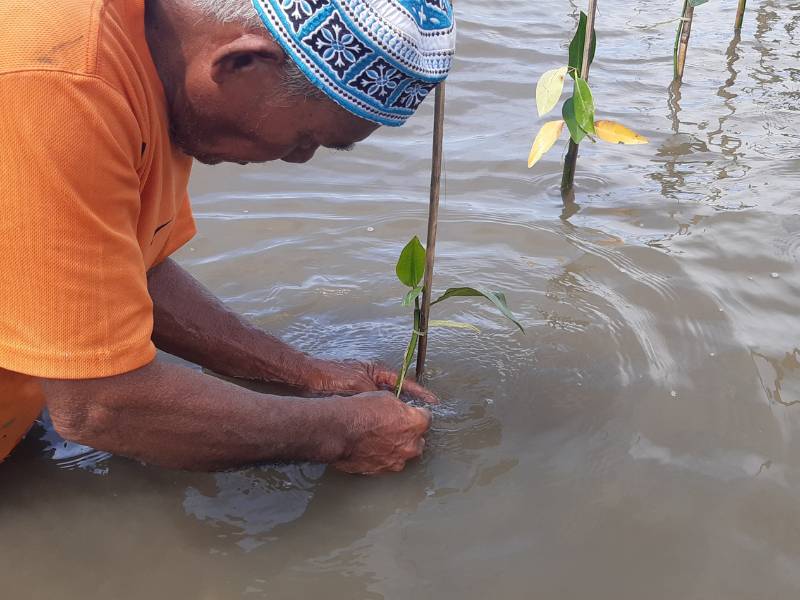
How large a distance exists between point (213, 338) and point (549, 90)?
4.30 feet

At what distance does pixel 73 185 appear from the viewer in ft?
4.33

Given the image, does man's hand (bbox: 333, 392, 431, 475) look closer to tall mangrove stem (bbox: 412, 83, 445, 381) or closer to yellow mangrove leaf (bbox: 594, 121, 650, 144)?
tall mangrove stem (bbox: 412, 83, 445, 381)

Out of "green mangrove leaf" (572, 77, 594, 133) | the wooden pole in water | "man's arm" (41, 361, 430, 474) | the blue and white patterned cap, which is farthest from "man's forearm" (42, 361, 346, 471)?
the wooden pole in water

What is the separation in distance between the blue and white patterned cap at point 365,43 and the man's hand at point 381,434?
0.69 m

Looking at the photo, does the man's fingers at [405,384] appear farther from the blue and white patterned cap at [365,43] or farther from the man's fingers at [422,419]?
the blue and white patterned cap at [365,43]

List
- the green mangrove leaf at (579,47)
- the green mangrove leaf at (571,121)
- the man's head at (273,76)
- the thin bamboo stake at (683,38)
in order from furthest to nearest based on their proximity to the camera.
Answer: the thin bamboo stake at (683,38) → the green mangrove leaf at (579,47) → the green mangrove leaf at (571,121) → the man's head at (273,76)

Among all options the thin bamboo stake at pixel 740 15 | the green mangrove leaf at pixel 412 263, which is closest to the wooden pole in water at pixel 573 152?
the green mangrove leaf at pixel 412 263

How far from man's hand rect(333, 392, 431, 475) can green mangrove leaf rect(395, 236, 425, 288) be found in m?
0.29

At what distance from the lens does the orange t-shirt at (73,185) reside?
1.29 m

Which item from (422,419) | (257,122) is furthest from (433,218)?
(257,122)

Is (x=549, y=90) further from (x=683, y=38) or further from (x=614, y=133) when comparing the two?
(x=683, y=38)

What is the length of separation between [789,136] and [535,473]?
8.41 ft

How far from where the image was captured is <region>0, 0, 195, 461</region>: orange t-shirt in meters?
1.29

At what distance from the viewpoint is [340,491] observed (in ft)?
6.46
